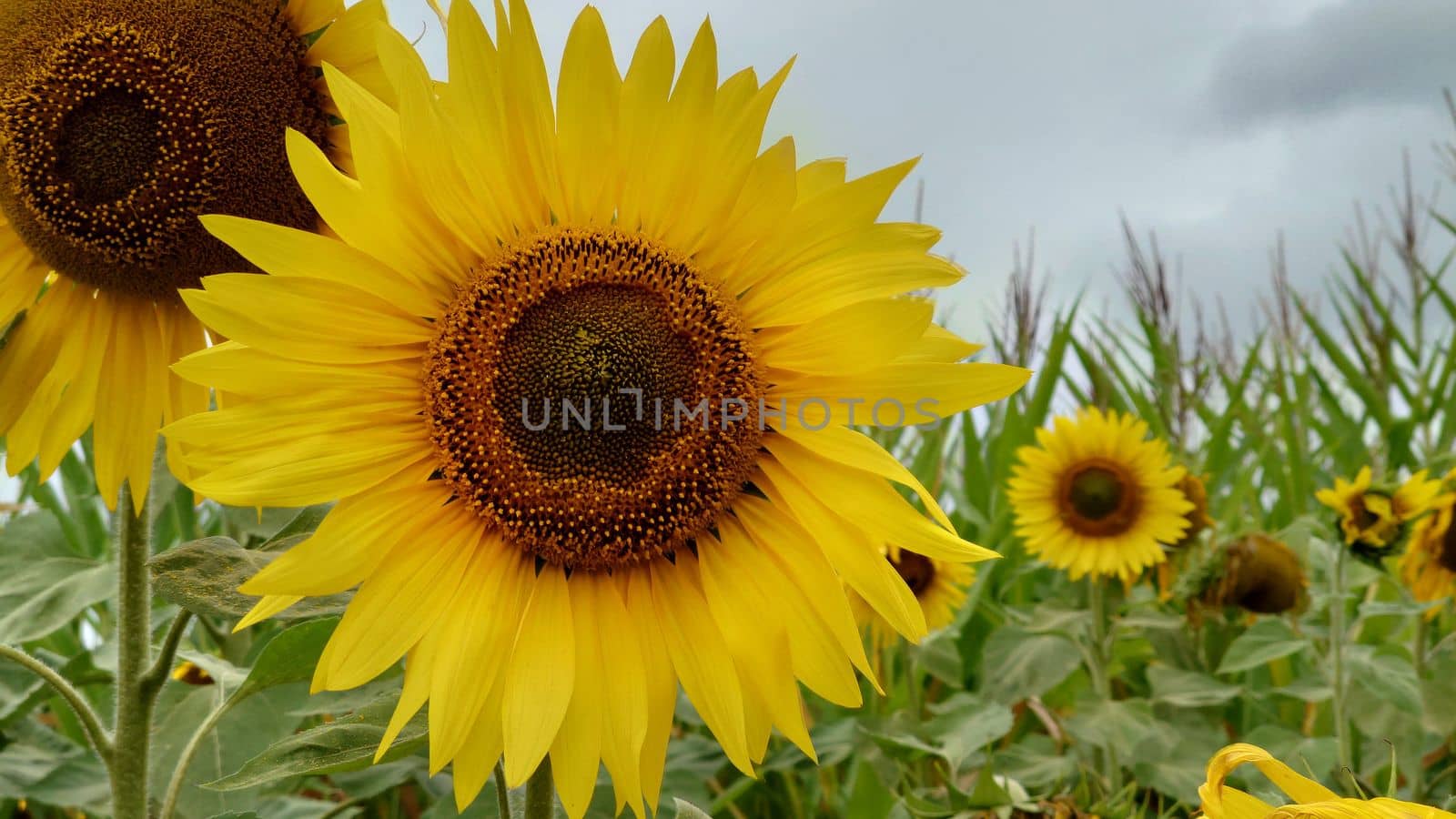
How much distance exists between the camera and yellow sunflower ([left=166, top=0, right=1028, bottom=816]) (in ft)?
2.91

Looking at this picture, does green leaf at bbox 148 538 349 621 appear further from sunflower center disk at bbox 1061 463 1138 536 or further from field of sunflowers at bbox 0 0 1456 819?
sunflower center disk at bbox 1061 463 1138 536

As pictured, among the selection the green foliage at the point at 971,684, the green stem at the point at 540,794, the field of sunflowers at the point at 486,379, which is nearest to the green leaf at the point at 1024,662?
the green foliage at the point at 971,684

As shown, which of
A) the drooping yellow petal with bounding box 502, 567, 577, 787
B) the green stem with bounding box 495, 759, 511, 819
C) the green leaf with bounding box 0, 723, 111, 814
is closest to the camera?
the drooping yellow petal with bounding box 502, 567, 577, 787

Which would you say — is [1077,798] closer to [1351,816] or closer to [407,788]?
[1351,816]

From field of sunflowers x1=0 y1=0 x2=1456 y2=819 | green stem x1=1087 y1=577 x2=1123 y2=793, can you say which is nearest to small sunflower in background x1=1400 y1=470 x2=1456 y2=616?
green stem x1=1087 y1=577 x2=1123 y2=793

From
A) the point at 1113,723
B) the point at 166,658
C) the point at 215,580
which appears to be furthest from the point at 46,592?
the point at 1113,723

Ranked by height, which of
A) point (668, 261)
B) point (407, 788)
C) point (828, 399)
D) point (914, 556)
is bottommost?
point (407, 788)

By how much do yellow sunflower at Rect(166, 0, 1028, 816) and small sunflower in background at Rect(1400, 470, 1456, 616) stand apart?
1.99 m

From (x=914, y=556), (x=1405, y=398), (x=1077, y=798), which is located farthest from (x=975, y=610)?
(x=1405, y=398)

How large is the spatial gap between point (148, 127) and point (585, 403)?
0.62 m

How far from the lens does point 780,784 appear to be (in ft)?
8.00

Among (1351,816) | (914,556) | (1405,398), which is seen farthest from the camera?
(1405,398)

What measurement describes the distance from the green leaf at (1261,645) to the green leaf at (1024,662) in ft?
0.97

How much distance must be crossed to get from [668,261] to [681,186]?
0.06 m
